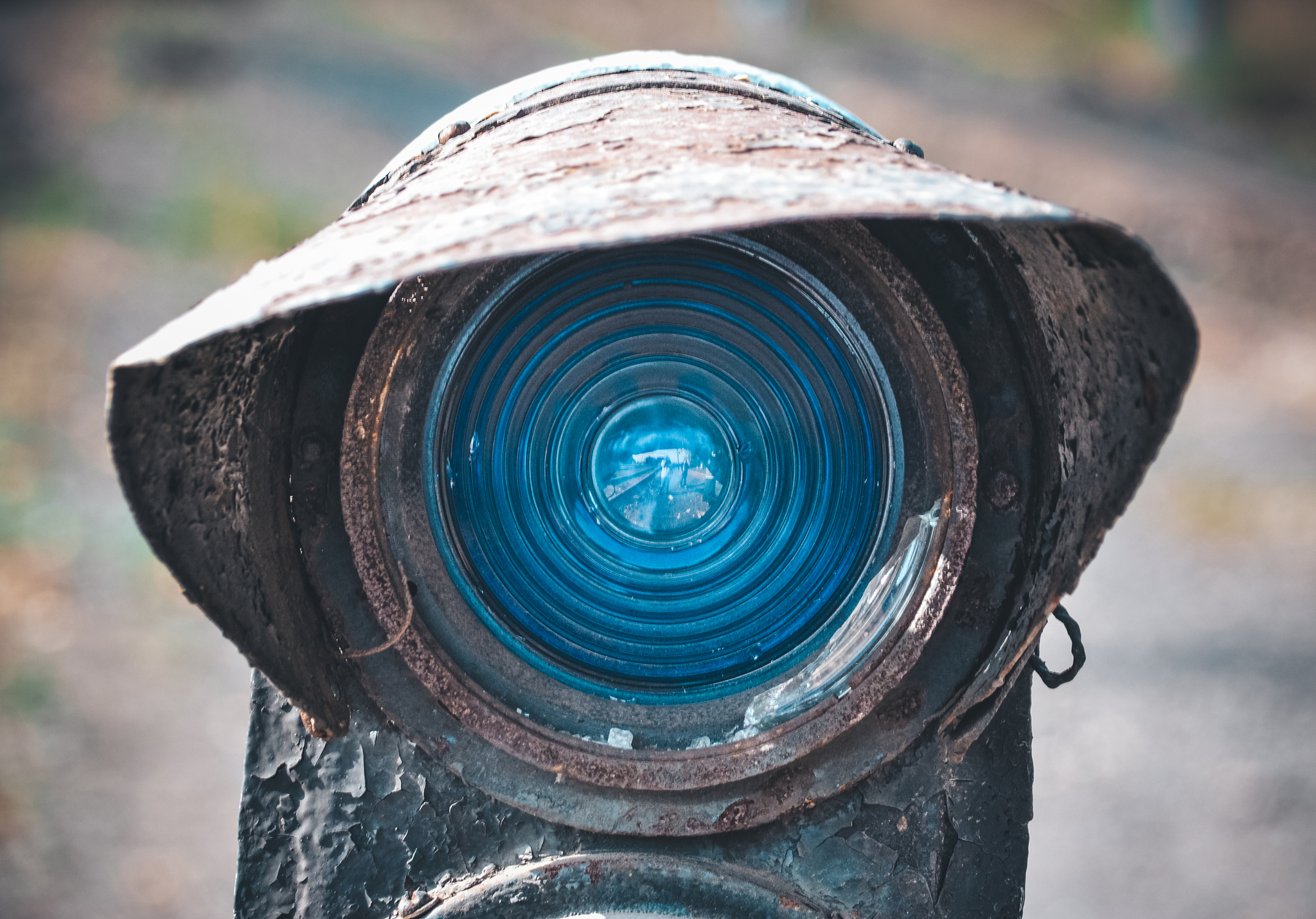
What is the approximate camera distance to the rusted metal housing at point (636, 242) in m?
0.81

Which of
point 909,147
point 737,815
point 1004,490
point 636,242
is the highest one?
point 909,147

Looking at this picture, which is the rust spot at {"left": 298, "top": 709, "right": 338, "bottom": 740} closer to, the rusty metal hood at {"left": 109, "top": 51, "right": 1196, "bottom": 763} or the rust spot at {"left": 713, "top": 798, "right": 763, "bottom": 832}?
the rusty metal hood at {"left": 109, "top": 51, "right": 1196, "bottom": 763}

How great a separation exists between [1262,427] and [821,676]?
554cm

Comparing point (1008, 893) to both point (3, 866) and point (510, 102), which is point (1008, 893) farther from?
point (3, 866)

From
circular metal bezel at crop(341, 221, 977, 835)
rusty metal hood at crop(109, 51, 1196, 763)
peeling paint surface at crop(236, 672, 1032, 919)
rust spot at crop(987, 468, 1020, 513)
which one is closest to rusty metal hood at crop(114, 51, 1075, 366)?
rusty metal hood at crop(109, 51, 1196, 763)

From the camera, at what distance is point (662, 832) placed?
1098 mm

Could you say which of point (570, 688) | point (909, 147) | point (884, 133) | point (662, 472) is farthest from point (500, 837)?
point (884, 133)

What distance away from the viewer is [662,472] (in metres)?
1.09

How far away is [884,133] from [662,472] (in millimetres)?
7422

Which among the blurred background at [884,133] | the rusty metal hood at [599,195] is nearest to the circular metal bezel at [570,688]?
the rusty metal hood at [599,195]

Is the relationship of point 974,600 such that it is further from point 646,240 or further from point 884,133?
point 884,133

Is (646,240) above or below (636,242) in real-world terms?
below

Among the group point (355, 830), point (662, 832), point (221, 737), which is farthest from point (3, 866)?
point (662, 832)

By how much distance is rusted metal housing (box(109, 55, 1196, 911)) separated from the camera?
0.81 metres
